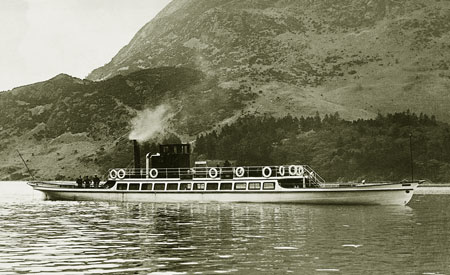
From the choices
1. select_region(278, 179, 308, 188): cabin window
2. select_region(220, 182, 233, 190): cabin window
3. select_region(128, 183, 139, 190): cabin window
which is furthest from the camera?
select_region(128, 183, 139, 190): cabin window

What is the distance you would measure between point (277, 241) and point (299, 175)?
32.1m

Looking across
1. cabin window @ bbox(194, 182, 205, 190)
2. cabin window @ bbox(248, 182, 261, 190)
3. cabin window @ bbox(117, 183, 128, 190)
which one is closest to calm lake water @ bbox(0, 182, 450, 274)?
cabin window @ bbox(248, 182, 261, 190)

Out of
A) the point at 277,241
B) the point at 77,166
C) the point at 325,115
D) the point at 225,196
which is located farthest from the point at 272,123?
the point at 277,241

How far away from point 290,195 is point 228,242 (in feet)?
104

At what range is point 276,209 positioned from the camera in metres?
60.3

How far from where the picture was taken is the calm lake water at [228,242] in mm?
26672

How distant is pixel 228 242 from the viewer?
34.9 metres

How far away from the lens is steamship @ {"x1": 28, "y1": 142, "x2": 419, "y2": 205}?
6425cm

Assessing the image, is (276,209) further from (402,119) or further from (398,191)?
(402,119)

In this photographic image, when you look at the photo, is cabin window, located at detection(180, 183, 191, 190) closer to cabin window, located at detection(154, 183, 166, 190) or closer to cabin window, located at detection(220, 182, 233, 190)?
cabin window, located at detection(154, 183, 166, 190)

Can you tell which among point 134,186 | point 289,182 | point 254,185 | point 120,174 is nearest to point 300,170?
point 289,182

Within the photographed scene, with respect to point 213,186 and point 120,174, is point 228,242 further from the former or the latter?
point 120,174

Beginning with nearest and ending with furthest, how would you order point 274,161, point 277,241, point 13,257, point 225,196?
point 13,257
point 277,241
point 225,196
point 274,161

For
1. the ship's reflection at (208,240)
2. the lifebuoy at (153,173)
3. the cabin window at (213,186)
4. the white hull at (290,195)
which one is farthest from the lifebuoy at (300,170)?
the lifebuoy at (153,173)
